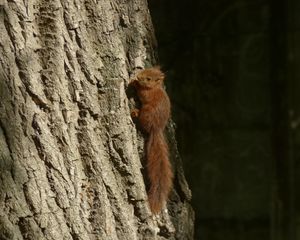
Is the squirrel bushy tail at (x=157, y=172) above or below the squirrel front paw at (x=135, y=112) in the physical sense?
below

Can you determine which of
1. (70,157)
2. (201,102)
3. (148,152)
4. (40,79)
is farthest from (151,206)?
(201,102)

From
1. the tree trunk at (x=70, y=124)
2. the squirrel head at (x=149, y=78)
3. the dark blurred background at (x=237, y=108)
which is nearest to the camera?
the tree trunk at (x=70, y=124)

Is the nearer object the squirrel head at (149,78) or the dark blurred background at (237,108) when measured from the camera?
the squirrel head at (149,78)

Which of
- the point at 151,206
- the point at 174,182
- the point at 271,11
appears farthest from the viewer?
the point at 271,11

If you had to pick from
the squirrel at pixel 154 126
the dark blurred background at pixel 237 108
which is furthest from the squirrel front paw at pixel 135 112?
the dark blurred background at pixel 237 108

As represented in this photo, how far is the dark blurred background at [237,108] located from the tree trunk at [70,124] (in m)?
3.35

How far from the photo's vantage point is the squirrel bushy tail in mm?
1961

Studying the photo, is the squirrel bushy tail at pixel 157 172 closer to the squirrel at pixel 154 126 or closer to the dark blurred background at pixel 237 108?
the squirrel at pixel 154 126

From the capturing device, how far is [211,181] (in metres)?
5.38

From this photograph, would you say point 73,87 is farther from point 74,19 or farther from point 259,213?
point 259,213

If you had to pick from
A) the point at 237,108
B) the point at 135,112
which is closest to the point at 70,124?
the point at 135,112

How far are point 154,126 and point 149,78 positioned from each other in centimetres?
11

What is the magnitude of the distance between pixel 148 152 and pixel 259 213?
3454 mm

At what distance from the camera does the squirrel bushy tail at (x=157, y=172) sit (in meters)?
1.96
